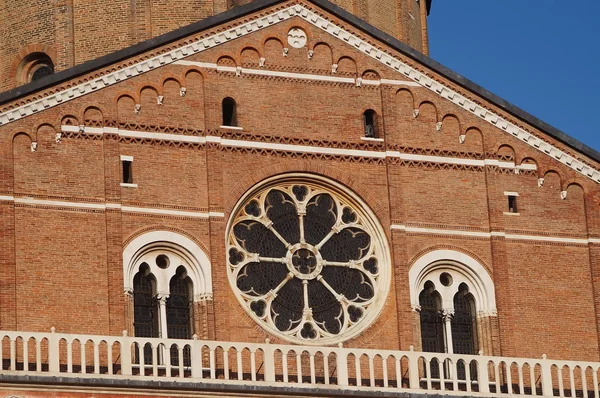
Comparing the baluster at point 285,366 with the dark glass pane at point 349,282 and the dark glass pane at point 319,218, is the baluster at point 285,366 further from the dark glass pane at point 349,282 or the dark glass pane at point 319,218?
the dark glass pane at point 319,218

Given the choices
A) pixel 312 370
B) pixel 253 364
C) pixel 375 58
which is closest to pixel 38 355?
pixel 253 364

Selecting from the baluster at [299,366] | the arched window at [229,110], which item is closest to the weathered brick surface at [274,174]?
the arched window at [229,110]

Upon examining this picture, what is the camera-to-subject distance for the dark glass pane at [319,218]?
140 ft

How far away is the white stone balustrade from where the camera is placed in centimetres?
3906

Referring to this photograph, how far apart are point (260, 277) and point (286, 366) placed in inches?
86.3

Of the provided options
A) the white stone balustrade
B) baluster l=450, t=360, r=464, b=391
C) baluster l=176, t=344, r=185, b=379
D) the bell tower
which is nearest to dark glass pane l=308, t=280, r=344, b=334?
the white stone balustrade

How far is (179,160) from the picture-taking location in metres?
42.0

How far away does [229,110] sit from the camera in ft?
141

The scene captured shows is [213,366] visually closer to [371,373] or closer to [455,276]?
[371,373]

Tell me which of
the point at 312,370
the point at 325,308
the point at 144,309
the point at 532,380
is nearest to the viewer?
the point at 312,370

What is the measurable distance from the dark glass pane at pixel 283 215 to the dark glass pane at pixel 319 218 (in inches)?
7.9

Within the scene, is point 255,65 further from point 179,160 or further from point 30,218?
point 30,218

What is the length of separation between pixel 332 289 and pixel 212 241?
93.4 inches

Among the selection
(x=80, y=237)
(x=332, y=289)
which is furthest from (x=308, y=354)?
(x=80, y=237)
